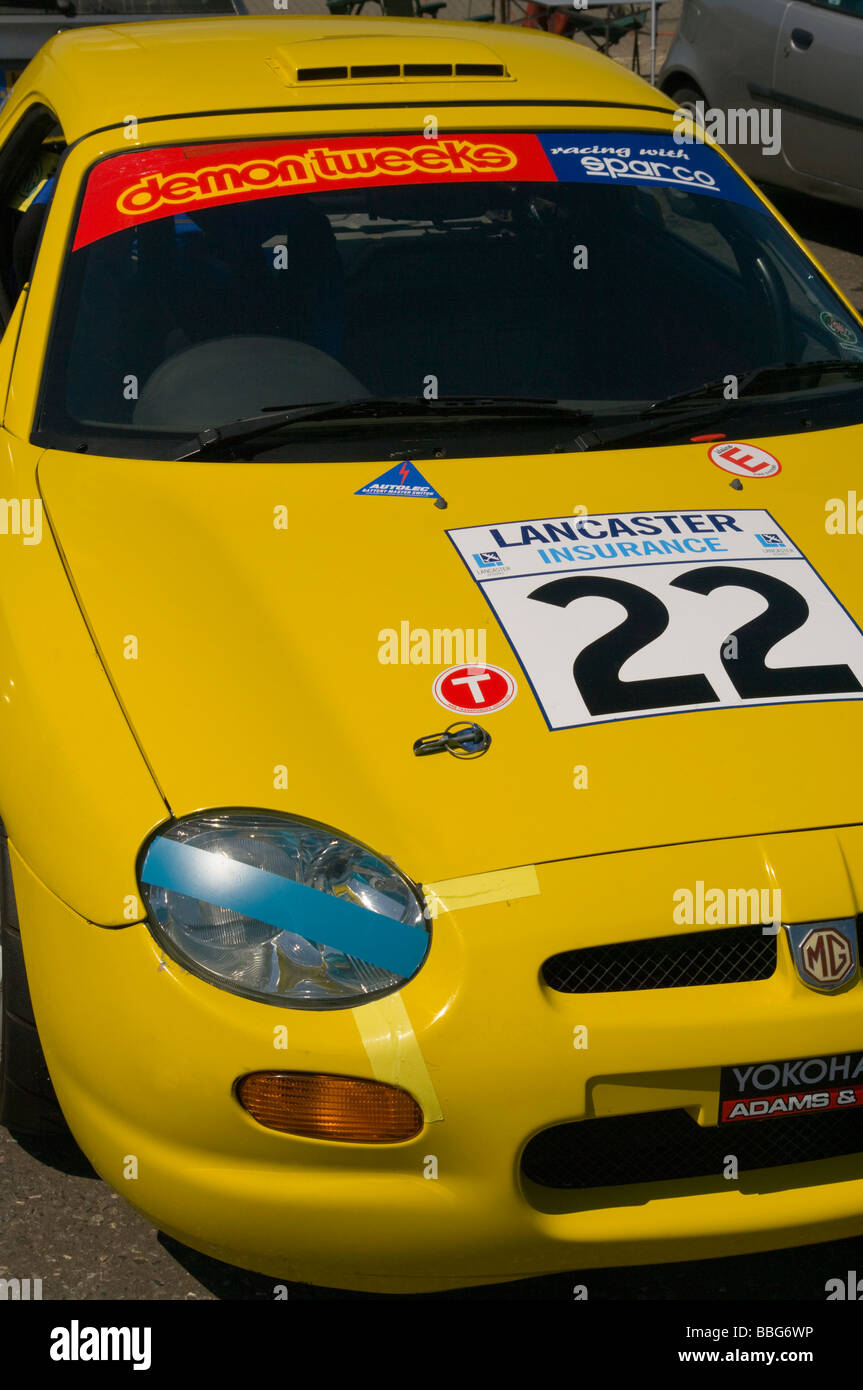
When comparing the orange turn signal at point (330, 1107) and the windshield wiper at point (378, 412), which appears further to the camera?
the windshield wiper at point (378, 412)

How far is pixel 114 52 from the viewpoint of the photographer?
11.8ft

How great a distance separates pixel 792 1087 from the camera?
1969 millimetres

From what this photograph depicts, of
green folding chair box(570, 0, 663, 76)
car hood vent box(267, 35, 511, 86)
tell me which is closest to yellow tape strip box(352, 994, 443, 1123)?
car hood vent box(267, 35, 511, 86)

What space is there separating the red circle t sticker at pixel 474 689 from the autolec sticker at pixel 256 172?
133 centimetres

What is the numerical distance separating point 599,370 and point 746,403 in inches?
11.8

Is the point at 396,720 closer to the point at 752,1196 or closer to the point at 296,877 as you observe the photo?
the point at 296,877

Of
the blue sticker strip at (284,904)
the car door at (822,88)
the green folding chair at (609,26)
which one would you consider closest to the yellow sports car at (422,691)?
the blue sticker strip at (284,904)

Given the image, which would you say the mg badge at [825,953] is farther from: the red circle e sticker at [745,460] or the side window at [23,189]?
the side window at [23,189]

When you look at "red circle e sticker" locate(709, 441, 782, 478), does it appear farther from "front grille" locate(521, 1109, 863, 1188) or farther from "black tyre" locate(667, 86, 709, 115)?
"black tyre" locate(667, 86, 709, 115)

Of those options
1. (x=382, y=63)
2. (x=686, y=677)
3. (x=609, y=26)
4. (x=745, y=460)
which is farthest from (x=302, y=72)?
(x=609, y=26)

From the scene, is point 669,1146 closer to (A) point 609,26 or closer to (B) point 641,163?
(B) point 641,163

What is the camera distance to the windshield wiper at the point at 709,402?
279 centimetres

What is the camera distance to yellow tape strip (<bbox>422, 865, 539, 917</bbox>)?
76.1 inches

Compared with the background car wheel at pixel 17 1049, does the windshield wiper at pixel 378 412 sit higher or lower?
higher
